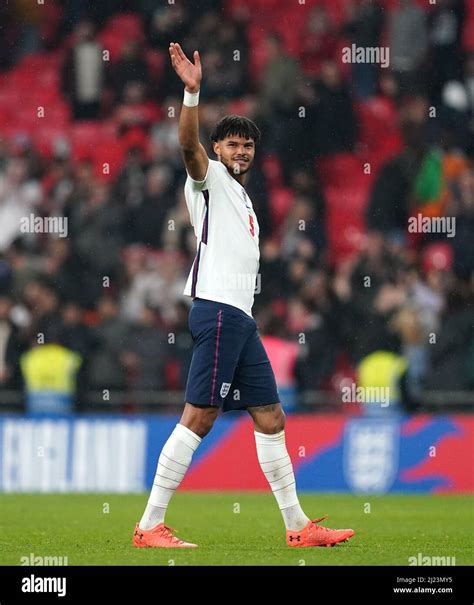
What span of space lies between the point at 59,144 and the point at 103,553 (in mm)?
12794

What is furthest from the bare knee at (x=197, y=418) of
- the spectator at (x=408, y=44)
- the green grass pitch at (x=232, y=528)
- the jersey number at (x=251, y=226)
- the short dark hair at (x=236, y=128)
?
the spectator at (x=408, y=44)

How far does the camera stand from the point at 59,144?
2091 centimetres

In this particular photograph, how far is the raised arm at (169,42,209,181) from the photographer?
333 inches

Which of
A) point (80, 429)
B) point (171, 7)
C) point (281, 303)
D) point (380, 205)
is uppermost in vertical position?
point (171, 7)

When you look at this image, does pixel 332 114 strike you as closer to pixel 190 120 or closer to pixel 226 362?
pixel 226 362

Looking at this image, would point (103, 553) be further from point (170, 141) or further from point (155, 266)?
point (170, 141)

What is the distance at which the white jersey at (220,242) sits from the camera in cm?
891

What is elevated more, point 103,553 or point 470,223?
point 470,223

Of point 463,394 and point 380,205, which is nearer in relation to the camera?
point 463,394

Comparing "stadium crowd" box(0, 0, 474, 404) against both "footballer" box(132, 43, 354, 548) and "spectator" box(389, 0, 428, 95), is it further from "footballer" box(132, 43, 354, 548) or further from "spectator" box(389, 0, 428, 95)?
"footballer" box(132, 43, 354, 548)

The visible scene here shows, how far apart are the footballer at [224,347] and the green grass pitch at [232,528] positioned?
0.26 m
